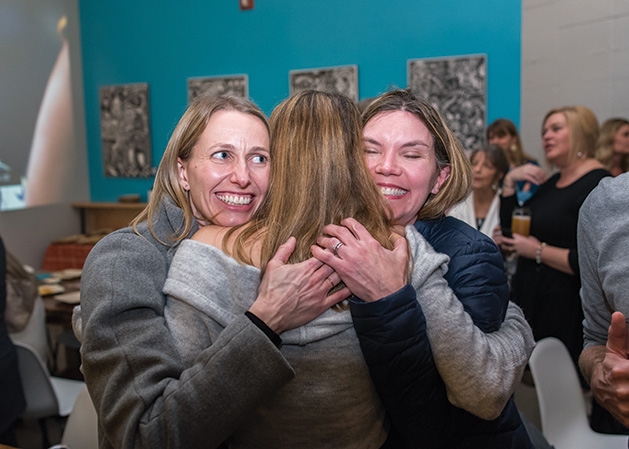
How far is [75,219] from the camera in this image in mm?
6969

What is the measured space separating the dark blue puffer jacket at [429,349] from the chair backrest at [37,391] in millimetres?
2139

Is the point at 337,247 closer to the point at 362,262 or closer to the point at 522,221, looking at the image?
the point at 362,262

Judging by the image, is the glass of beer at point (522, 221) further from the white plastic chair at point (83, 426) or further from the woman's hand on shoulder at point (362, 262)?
the white plastic chair at point (83, 426)

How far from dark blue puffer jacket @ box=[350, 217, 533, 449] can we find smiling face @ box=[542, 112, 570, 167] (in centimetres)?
215

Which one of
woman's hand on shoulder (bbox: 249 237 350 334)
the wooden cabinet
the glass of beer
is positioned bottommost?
the wooden cabinet

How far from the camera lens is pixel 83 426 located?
2.15m

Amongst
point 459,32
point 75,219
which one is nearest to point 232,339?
point 459,32

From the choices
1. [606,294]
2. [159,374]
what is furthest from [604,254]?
[159,374]

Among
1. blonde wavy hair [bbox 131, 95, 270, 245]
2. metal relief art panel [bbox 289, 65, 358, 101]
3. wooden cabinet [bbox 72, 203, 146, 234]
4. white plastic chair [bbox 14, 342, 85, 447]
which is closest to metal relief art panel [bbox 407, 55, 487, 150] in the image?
metal relief art panel [bbox 289, 65, 358, 101]

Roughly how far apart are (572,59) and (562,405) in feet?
10.1

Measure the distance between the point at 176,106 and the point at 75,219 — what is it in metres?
1.88

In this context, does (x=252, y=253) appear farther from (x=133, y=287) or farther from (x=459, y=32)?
(x=459, y=32)

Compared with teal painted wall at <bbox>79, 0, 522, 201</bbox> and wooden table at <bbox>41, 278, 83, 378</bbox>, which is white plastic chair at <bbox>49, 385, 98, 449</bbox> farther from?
teal painted wall at <bbox>79, 0, 522, 201</bbox>

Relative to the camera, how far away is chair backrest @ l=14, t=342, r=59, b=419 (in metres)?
2.85
